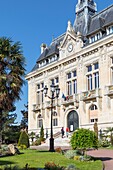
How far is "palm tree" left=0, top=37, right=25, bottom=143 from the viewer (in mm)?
21183

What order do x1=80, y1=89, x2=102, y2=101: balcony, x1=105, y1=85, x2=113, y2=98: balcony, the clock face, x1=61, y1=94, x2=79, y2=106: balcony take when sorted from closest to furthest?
x1=105, y1=85, x2=113, y2=98: balcony < x1=80, y1=89, x2=102, y2=101: balcony < x1=61, y1=94, x2=79, y2=106: balcony < the clock face

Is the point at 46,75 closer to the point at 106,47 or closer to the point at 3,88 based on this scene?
the point at 106,47

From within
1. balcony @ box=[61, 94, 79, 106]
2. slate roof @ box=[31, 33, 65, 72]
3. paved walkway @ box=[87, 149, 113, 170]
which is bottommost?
paved walkway @ box=[87, 149, 113, 170]

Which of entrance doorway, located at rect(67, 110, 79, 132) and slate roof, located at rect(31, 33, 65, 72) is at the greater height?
slate roof, located at rect(31, 33, 65, 72)

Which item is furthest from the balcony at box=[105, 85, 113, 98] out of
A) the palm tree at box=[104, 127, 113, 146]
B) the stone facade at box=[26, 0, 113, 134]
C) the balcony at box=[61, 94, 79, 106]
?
the balcony at box=[61, 94, 79, 106]

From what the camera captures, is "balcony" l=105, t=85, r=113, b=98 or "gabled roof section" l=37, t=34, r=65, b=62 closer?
"balcony" l=105, t=85, r=113, b=98

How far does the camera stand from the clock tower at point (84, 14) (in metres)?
41.4

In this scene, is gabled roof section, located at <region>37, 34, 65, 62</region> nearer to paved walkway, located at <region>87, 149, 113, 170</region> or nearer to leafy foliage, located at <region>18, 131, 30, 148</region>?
leafy foliage, located at <region>18, 131, 30, 148</region>

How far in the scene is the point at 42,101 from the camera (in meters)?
46.1

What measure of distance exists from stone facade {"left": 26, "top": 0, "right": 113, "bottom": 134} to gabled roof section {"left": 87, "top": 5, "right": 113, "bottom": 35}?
30 centimetres

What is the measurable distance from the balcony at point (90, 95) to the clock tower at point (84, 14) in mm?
9526

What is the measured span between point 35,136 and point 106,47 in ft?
62.3

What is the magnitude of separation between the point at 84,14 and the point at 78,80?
38.2 ft

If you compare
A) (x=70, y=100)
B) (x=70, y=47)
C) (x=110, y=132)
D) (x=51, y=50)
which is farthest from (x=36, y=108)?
(x=110, y=132)
